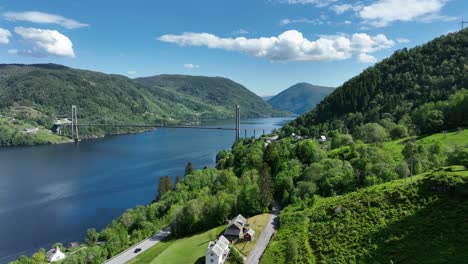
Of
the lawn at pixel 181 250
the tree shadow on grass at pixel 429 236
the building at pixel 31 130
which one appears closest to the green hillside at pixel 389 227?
the tree shadow on grass at pixel 429 236

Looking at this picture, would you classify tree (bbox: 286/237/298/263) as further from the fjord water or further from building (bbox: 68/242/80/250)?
the fjord water

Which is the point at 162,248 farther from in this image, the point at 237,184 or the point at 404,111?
the point at 404,111

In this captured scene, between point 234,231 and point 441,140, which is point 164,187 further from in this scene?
point 441,140

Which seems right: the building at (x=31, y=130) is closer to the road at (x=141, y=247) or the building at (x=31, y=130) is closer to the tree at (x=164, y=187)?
the tree at (x=164, y=187)

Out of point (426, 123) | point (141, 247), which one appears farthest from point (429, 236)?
point (426, 123)

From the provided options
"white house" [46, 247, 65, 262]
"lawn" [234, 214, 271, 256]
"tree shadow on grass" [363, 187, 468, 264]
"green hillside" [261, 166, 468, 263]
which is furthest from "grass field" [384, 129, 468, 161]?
"white house" [46, 247, 65, 262]

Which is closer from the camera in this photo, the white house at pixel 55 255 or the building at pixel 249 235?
the building at pixel 249 235
